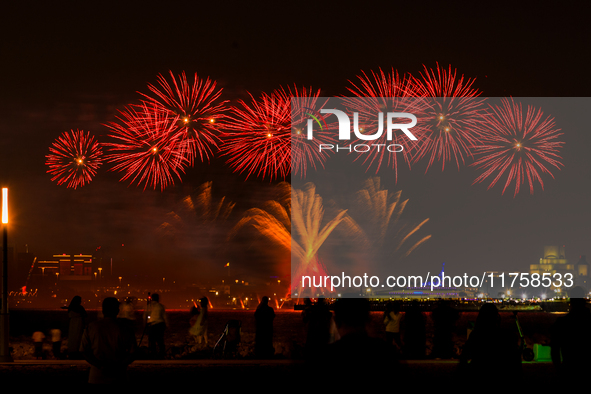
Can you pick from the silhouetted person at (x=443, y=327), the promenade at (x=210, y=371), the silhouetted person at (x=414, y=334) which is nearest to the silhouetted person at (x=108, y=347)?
the promenade at (x=210, y=371)

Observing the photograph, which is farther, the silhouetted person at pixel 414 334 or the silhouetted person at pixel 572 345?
the silhouetted person at pixel 414 334

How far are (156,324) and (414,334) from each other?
6110mm

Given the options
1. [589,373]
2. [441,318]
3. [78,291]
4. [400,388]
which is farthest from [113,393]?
[78,291]

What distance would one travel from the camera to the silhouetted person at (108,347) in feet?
18.2

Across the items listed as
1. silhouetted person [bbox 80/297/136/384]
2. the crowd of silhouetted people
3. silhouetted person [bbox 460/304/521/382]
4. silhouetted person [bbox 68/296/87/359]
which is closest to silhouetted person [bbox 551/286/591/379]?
the crowd of silhouetted people

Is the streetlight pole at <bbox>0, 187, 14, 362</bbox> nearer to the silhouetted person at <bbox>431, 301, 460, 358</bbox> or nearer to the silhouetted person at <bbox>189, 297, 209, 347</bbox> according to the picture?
the silhouetted person at <bbox>189, 297, 209, 347</bbox>

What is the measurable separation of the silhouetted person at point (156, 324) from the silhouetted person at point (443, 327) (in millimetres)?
6286

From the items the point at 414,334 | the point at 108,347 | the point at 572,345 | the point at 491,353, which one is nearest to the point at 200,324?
the point at 414,334

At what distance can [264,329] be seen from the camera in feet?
47.9

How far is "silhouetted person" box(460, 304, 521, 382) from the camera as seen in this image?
5.27m

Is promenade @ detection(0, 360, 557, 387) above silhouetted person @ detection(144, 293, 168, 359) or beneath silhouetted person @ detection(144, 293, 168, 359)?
beneath

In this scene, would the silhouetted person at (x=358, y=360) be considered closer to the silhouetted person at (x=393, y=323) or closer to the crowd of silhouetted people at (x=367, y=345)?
the crowd of silhouetted people at (x=367, y=345)

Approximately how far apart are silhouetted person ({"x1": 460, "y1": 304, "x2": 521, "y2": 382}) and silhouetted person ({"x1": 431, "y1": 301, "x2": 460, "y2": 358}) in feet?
25.1

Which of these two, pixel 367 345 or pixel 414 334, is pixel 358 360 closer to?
pixel 367 345
